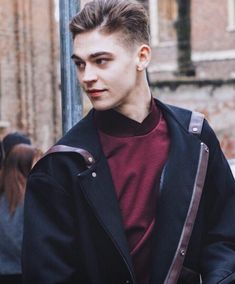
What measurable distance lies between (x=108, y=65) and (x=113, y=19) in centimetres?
14

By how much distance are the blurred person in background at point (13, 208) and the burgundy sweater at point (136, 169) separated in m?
2.24

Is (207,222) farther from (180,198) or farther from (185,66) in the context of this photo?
(185,66)

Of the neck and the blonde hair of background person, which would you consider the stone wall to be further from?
the neck

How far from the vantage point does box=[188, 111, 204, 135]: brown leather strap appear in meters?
2.54

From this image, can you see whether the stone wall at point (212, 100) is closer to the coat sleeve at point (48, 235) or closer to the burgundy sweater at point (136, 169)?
the burgundy sweater at point (136, 169)

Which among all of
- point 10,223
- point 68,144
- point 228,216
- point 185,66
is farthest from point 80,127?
point 185,66

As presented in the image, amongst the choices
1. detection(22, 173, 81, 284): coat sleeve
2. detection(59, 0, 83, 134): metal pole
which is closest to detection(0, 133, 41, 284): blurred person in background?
detection(59, 0, 83, 134): metal pole

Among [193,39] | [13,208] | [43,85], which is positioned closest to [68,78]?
[13,208]

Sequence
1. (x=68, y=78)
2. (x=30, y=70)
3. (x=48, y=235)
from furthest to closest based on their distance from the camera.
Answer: (x=30, y=70) < (x=68, y=78) < (x=48, y=235)

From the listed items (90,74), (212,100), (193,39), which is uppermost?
(90,74)

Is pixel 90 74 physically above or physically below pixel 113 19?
below

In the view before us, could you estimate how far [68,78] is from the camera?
3344mm

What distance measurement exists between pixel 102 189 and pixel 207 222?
0.38m

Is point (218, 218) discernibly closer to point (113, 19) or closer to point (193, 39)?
point (113, 19)
